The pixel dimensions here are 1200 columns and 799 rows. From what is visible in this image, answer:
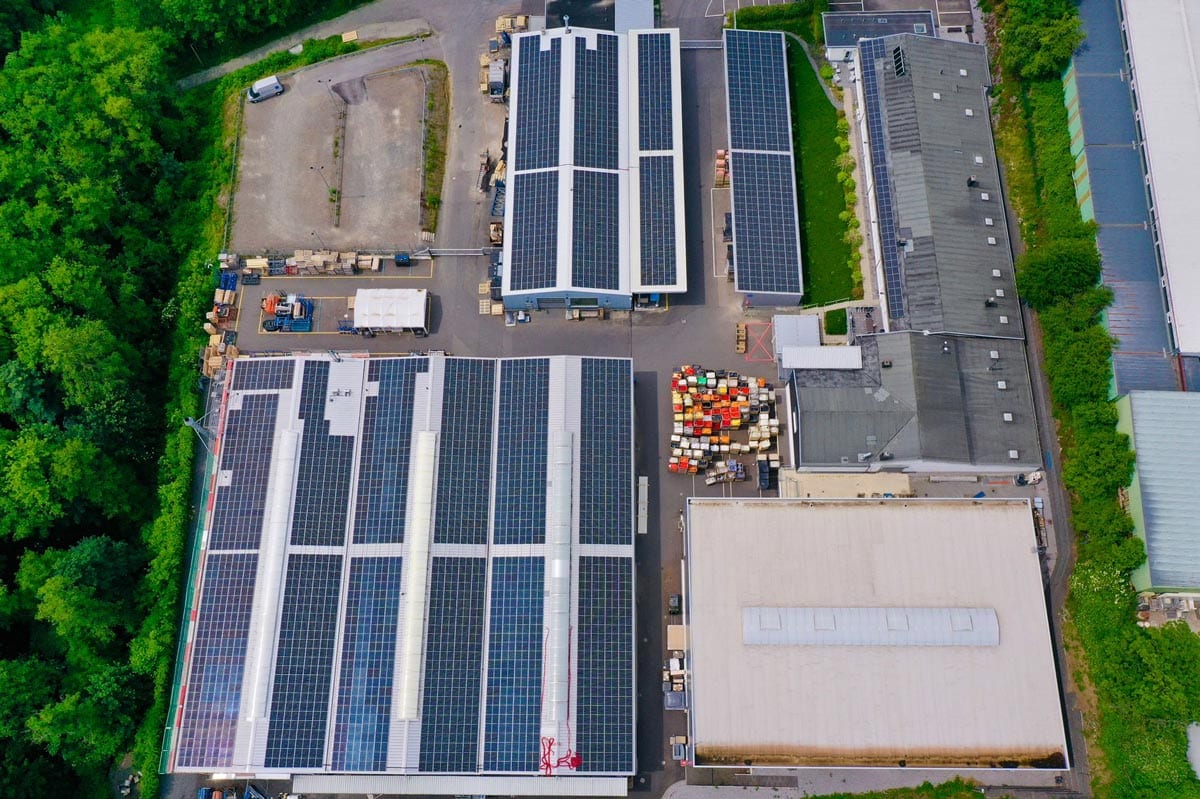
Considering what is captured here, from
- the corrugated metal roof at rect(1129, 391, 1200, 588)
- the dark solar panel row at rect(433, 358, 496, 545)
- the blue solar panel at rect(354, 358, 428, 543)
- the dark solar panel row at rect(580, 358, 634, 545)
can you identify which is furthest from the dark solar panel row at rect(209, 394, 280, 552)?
the corrugated metal roof at rect(1129, 391, 1200, 588)

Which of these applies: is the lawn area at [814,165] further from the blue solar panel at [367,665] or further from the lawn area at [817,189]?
the blue solar panel at [367,665]

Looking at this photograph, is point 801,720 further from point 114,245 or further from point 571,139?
point 114,245

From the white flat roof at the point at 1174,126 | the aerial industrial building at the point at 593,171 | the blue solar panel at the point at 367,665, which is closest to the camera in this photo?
the blue solar panel at the point at 367,665

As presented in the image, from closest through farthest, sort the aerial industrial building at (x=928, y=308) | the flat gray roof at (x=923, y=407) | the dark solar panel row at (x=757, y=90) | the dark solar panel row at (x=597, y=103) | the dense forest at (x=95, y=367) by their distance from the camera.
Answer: the dense forest at (x=95, y=367)
the flat gray roof at (x=923, y=407)
the aerial industrial building at (x=928, y=308)
the dark solar panel row at (x=597, y=103)
the dark solar panel row at (x=757, y=90)

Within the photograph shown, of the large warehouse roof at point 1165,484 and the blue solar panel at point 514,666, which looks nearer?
the blue solar panel at point 514,666

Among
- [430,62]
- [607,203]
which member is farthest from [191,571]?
[430,62]

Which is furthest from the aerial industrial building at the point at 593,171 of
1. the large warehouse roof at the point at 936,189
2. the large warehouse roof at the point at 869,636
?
the large warehouse roof at the point at 869,636

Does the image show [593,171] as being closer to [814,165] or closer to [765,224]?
[765,224]

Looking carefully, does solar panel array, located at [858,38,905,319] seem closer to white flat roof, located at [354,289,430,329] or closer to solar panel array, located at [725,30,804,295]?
solar panel array, located at [725,30,804,295]
